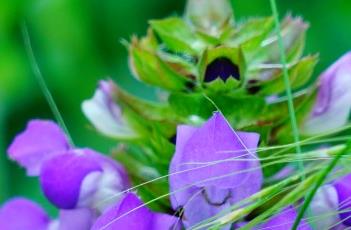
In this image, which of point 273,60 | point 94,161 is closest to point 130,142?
point 94,161

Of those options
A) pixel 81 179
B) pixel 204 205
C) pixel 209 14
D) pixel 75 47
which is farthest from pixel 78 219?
pixel 75 47

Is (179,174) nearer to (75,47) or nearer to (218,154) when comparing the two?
(218,154)

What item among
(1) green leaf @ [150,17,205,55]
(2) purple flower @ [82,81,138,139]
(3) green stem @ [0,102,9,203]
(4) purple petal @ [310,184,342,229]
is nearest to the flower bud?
(1) green leaf @ [150,17,205,55]

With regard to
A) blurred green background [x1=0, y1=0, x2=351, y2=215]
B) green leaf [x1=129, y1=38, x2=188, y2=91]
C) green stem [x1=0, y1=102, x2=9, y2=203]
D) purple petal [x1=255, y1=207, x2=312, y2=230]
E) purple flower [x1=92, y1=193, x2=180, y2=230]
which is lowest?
purple flower [x1=92, y1=193, x2=180, y2=230]

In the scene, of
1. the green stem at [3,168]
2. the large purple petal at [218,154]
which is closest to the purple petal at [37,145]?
the large purple petal at [218,154]

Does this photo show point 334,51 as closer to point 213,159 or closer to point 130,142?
point 130,142

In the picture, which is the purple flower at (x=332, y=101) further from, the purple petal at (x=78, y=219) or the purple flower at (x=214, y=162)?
the purple petal at (x=78, y=219)

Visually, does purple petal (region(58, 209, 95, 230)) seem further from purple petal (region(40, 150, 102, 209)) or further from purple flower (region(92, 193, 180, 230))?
purple flower (region(92, 193, 180, 230))
